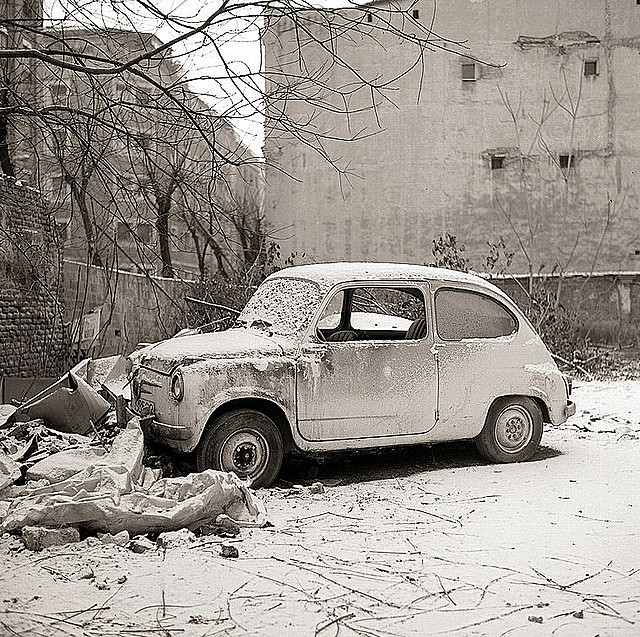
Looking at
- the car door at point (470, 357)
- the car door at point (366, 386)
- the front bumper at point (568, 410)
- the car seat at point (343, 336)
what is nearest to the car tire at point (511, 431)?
the car door at point (470, 357)

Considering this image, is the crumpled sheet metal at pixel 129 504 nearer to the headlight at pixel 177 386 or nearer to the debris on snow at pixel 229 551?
the debris on snow at pixel 229 551

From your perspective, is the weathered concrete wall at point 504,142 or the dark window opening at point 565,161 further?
the dark window opening at point 565,161

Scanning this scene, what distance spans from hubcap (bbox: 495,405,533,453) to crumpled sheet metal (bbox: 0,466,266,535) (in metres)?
2.87

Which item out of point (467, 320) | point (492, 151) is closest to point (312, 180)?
point (492, 151)

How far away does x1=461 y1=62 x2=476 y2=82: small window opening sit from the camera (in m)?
23.1

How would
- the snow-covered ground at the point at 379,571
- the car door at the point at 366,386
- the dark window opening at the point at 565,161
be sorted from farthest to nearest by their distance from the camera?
the dark window opening at the point at 565,161, the car door at the point at 366,386, the snow-covered ground at the point at 379,571

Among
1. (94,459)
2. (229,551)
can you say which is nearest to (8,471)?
(94,459)

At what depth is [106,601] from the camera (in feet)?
14.9

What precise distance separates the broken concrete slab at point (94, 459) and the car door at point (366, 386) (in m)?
1.43

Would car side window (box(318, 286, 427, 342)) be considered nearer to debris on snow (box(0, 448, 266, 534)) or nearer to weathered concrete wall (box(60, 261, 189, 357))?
debris on snow (box(0, 448, 266, 534))

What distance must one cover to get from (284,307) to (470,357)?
1857mm

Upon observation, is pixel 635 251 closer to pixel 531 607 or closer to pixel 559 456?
pixel 559 456

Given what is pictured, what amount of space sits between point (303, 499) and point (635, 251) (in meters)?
18.5

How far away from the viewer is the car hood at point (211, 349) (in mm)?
7090
